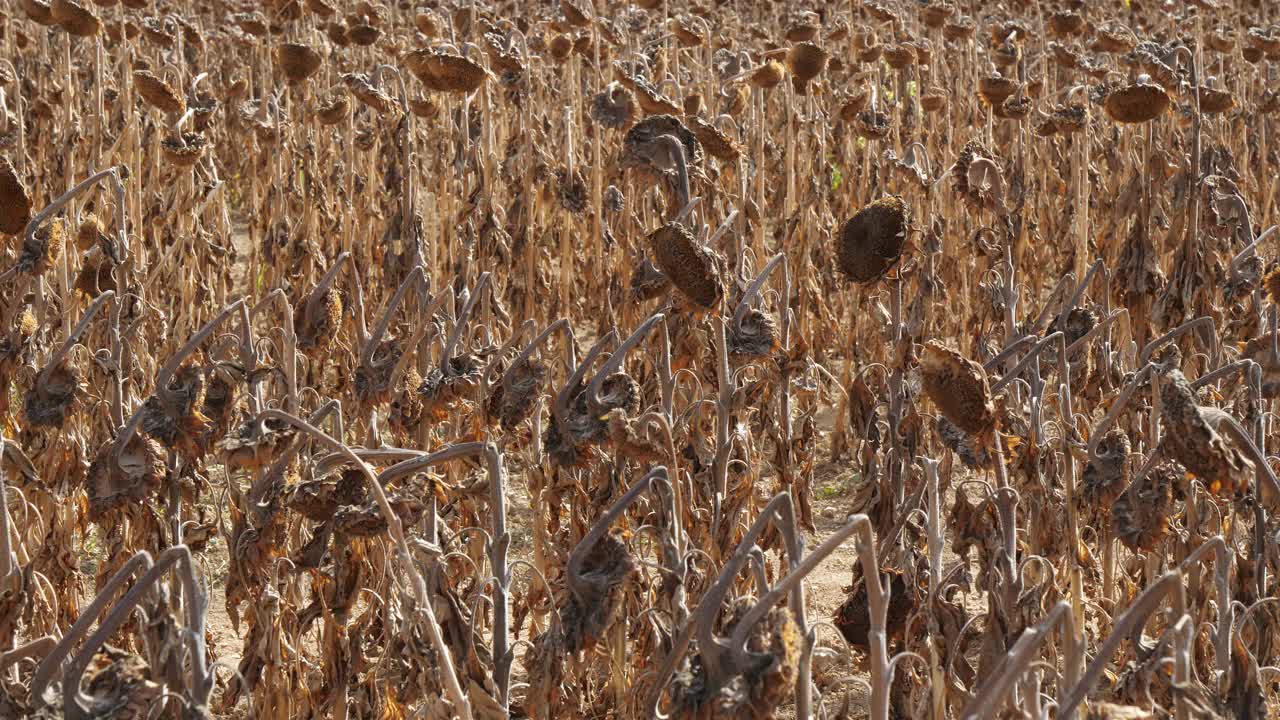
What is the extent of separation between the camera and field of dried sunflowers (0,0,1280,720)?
2.03 metres

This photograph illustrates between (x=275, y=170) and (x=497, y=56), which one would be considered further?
(x=275, y=170)

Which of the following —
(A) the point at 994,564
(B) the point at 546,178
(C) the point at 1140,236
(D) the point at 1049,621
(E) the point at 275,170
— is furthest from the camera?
(B) the point at 546,178

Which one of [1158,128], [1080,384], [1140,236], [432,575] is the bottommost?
[432,575]

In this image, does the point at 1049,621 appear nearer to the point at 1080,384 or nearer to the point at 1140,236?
the point at 1080,384

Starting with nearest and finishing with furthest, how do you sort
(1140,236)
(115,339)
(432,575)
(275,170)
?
1. (432,575)
2. (115,339)
3. (1140,236)
4. (275,170)

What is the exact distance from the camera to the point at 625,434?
8.26ft

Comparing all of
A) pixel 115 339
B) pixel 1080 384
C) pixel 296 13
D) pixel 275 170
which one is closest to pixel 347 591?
pixel 115 339

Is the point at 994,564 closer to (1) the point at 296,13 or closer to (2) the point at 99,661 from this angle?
(2) the point at 99,661

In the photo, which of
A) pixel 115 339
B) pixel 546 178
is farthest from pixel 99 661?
pixel 546 178

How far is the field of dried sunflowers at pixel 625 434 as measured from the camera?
2.03 meters

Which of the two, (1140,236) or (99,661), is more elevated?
(1140,236)

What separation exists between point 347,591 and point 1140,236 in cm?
293

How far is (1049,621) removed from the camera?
1615mm

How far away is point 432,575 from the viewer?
221 cm
